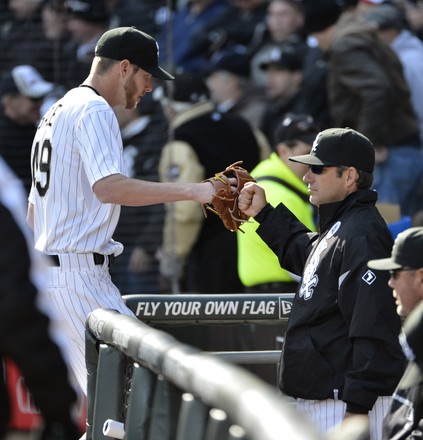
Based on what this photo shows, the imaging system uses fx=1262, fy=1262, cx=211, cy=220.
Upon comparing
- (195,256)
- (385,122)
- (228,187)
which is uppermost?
(228,187)

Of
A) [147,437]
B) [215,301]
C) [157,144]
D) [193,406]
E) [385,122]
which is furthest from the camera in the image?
[157,144]

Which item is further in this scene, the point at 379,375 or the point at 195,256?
the point at 195,256

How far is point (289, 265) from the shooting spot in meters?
5.43

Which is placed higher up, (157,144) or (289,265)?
(289,265)

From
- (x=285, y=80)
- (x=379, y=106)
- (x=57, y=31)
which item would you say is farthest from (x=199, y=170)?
(x=57, y=31)

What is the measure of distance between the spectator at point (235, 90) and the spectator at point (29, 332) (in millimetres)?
7081

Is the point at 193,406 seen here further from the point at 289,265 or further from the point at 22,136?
the point at 22,136

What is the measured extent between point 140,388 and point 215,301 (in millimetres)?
1912

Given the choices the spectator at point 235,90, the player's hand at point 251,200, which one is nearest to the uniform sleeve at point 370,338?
the player's hand at point 251,200

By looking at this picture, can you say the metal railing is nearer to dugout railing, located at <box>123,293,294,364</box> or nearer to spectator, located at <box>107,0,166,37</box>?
dugout railing, located at <box>123,293,294,364</box>

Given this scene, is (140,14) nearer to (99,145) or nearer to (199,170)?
(199,170)

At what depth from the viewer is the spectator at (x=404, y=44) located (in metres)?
9.66

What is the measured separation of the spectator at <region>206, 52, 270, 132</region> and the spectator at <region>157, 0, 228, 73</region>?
50 cm

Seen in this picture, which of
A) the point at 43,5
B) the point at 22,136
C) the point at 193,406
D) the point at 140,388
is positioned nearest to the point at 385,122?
the point at 22,136
